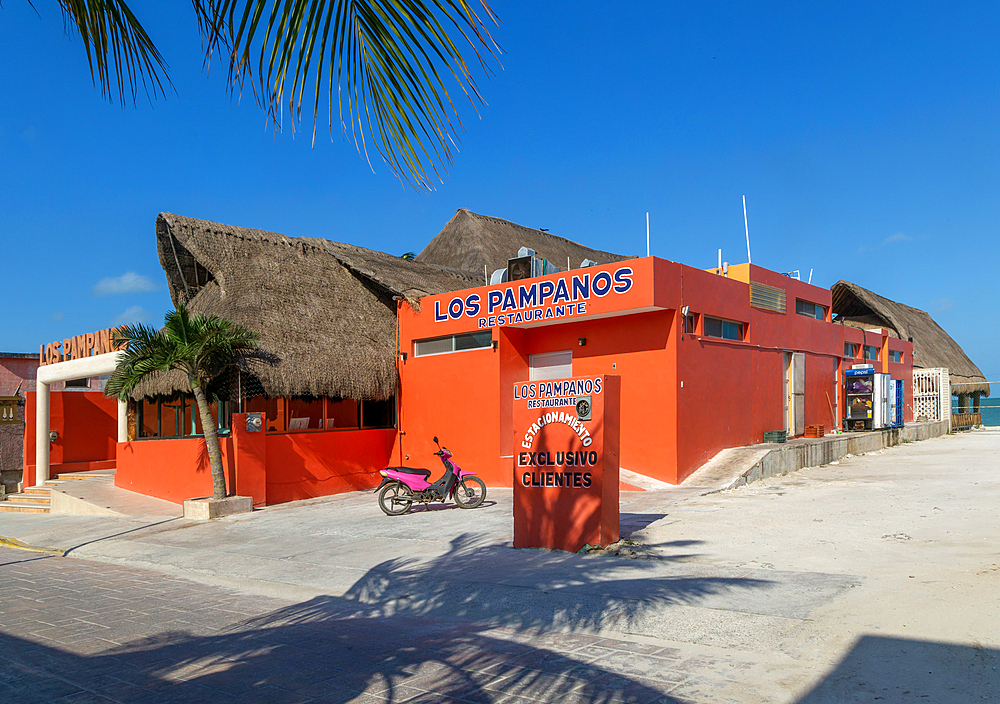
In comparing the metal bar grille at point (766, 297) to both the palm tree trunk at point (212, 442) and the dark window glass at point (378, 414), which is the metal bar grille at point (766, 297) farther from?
the palm tree trunk at point (212, 442)

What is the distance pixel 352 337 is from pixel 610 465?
33.7ft

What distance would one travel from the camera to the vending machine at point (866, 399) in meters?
20.4

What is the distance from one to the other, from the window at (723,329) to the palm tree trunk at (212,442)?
33.5 feet

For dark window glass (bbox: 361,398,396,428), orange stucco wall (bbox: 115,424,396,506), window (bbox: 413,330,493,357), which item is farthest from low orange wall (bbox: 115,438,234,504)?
window (bbox: 413,330,493,357)

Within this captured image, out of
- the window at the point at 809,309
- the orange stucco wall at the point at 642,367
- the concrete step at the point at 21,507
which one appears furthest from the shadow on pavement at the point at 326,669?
the window at the point at 809,309

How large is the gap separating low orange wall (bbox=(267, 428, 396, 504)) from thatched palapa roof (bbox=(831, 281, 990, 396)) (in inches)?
730

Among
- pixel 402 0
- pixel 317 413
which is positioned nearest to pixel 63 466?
pixel 317 413

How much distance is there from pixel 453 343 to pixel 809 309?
10.6m

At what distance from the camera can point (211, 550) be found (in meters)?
10.4

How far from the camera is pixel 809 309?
20.5 metres

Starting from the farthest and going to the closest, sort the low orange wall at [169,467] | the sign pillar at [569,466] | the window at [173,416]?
1. the window at [173,416]
2. the low orange wall at [169,467]
3. the sign pillar at [569,466]

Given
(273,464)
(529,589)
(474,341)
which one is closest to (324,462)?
(273,464)

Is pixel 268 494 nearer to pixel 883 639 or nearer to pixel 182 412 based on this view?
pixel 182 412

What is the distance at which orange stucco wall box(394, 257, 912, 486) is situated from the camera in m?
14.2
